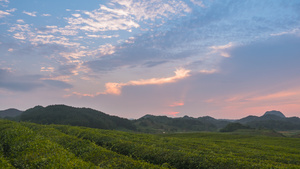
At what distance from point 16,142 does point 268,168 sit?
867 inches

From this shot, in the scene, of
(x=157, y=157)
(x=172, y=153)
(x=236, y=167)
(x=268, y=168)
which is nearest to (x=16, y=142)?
(x=157, y=157)

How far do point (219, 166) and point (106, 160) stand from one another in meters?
9.33

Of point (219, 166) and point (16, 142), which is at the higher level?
point (16, 142)

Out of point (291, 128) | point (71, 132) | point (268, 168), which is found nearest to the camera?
point (268, 168)

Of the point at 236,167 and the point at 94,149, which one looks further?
the point at 94,149

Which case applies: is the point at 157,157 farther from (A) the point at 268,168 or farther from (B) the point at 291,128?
(B) the point at 291,128

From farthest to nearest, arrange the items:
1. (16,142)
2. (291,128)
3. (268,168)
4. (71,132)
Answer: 1. (291,128)
2. (71,132)
3. (16,142)
4. (268,168)

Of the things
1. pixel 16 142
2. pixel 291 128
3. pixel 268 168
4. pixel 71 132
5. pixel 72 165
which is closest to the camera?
pixel 72 165

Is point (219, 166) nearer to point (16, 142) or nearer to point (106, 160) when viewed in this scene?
point (106, 160)

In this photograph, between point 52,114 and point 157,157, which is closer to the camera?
point 157,157

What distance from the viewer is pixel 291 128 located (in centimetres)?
19188

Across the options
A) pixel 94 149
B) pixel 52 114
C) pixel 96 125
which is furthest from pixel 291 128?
pixel 94 149

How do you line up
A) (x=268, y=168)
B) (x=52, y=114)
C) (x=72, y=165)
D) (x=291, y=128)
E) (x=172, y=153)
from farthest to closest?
(x=291, y=128) < (x=52, y=114) < (x=172, y=153) < (x=268, y=168) < (x=72, y=165)

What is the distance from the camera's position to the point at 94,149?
19.5m
